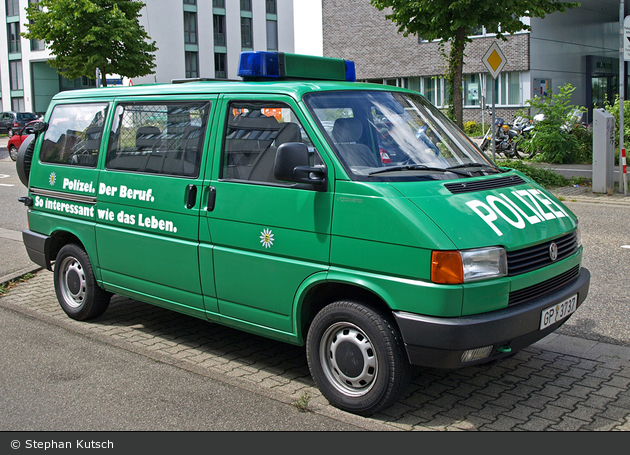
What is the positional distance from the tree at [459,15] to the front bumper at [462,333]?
1214cm

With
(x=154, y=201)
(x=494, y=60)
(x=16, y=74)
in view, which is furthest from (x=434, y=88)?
(x=16, y=74)

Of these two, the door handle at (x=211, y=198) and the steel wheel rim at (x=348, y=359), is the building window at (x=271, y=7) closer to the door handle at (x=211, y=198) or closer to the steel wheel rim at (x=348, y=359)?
the door handle at (x=211, y=198)

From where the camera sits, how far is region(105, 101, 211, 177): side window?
4816mm

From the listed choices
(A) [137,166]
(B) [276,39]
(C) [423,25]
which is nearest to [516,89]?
(C) [423,25]

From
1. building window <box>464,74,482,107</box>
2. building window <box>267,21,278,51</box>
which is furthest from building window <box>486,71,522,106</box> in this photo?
building window <box>267,21,278,51</box>

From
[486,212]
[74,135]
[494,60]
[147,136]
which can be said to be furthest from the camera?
[494,60]

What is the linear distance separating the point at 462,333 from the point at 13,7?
65.3 m

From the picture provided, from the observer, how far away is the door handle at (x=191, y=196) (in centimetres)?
Result: 472

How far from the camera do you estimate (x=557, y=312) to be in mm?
4074

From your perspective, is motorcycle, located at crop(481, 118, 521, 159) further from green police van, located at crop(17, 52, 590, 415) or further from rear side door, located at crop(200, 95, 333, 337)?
rear side door, located at crop(200, 95, 333, 337)

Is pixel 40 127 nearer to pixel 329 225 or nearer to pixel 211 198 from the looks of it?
pixel 211 198

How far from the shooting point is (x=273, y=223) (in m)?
4.25

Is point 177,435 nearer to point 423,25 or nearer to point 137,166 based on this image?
point 137,166

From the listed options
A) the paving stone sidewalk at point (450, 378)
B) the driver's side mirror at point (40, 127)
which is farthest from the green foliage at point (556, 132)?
the driver's side mirror at point (40, 127)
